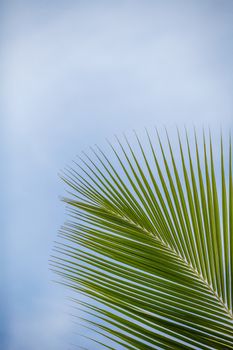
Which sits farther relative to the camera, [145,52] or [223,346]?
[145,52]

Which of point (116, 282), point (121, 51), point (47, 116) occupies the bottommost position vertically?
point (116, 282)

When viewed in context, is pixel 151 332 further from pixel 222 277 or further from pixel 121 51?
pixel 121 51

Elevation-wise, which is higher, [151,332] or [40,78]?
[40,78]

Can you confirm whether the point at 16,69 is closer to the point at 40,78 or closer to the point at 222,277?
the point at 40,78

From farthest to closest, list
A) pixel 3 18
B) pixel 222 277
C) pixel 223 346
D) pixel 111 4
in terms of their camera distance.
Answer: pixel 111 4, pixel 3 18, pixel 222 277, pixel 223 346

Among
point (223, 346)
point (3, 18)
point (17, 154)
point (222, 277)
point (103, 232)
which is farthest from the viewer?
point (17, 154)

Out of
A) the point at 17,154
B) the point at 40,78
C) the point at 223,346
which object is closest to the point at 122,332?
the point at 223,346

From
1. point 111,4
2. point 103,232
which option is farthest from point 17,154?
point 103,232
